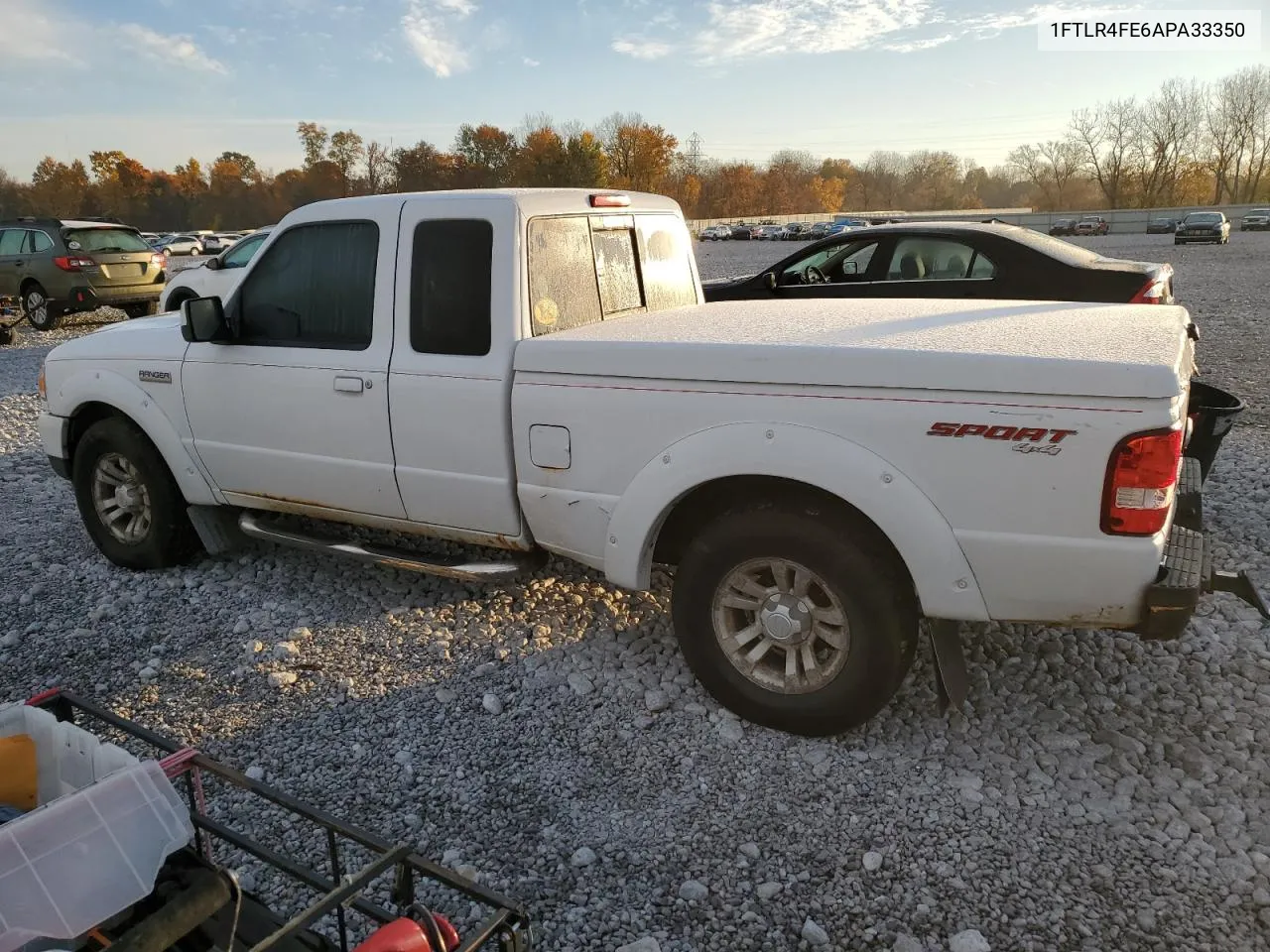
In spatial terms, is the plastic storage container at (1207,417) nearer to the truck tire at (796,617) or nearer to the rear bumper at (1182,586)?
the rear bumper at (1182,586)

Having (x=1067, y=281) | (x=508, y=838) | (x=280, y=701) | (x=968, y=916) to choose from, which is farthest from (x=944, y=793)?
(x=1067, y=281)

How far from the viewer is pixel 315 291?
4.41 meters

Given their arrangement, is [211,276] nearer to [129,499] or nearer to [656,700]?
[129,499]

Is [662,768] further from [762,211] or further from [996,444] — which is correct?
[762,211]

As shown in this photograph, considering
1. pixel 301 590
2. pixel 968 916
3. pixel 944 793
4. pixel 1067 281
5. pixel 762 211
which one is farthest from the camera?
pixel 762 211

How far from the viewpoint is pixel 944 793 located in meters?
3.17

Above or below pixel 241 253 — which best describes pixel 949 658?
below

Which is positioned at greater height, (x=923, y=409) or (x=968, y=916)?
(x=923, y=409)


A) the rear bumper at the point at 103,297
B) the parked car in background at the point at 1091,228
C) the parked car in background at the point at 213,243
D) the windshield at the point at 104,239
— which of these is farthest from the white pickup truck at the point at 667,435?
the parked car in background at the point at 1091,228

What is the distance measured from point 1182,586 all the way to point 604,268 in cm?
280

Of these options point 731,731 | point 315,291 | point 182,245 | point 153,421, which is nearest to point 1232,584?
point 731,731

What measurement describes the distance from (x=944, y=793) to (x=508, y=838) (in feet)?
4.83

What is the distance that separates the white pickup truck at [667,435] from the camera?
2.88m

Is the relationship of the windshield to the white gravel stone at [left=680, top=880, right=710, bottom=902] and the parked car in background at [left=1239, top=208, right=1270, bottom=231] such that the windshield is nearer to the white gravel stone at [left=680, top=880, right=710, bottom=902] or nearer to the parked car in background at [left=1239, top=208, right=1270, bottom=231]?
the white gravel stone at [left=680, top=880, right=710, bottom=902]
